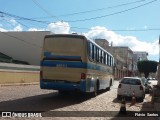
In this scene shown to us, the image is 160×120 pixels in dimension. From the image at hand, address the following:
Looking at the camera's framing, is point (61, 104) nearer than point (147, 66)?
Yes

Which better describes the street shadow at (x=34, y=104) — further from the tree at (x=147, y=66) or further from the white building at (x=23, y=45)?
the tree at (x=147, y=66)

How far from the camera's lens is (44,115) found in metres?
12.6

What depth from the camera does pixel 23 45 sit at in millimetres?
51844

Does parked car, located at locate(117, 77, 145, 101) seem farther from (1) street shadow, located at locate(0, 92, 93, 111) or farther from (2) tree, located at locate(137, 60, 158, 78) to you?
(2) tree, located at locate(137, 60, 158, 78)

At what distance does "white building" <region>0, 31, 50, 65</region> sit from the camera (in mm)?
51000

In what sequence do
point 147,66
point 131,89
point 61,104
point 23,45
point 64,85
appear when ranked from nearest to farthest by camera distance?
point 61,104
point 64,85
point 131,89
point 23,45
point 147,66

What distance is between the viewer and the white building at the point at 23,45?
167 feet

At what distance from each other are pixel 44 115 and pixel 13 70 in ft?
66.4

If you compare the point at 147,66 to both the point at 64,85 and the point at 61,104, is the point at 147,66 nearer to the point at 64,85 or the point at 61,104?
the point at 64,85

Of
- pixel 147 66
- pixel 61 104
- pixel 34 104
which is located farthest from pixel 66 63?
pixel 147 66

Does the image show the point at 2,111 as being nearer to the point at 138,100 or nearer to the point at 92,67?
the point at 92,67

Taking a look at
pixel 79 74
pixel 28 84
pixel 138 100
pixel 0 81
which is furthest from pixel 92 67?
pixel 28 84

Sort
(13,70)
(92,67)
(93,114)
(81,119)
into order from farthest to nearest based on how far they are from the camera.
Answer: (13,70) < (92,67) < (93,114) < (81,119)

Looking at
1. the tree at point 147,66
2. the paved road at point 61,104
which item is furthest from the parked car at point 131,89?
the tree at point 147,66
